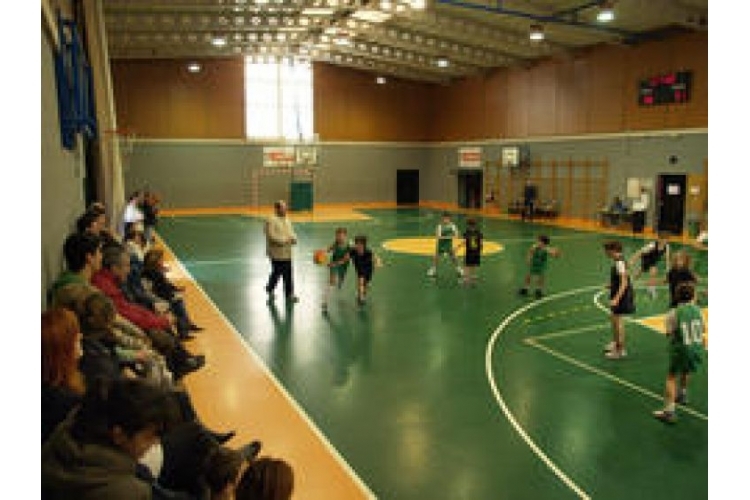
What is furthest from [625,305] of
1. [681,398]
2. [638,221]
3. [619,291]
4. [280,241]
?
[638,221]

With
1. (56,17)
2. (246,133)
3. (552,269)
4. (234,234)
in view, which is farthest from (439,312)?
(246,133)

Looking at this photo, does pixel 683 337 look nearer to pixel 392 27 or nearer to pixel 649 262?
pixel 649 262

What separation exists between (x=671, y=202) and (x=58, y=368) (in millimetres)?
23762

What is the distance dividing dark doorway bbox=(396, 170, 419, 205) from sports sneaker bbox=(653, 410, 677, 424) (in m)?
31.9

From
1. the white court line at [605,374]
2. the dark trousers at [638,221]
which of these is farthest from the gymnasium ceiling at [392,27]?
the white court line at [605,374]

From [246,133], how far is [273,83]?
3.17 meters

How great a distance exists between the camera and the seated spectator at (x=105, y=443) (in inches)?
92.7

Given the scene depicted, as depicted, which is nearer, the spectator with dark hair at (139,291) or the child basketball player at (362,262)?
the spectator with dark hair at (139,291)

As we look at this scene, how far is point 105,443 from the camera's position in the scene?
246 cm

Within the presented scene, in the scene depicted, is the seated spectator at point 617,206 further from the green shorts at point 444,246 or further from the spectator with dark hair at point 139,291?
the spectator with dark hair at point 139,291

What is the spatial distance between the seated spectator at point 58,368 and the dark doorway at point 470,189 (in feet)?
101

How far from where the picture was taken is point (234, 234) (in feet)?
71.5

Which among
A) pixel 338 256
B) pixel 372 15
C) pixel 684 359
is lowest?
pixel 684 359
